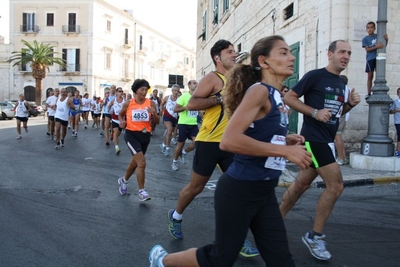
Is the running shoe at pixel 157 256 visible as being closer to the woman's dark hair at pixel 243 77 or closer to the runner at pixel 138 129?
the woman's dark hair at pixel 243 77

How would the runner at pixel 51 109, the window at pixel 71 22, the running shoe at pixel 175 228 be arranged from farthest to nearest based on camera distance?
the window at pixel 71 22 < the runner at pixel 51 109 < the running shoe at pixel 175 228

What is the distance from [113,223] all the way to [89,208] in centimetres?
86

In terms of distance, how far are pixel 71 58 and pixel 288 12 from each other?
43.2 metres

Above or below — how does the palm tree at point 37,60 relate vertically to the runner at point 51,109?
above

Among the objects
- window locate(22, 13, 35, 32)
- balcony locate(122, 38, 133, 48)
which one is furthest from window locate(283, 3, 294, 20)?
balcony locate(122, 38, 133, 48)

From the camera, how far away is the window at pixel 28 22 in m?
53.5

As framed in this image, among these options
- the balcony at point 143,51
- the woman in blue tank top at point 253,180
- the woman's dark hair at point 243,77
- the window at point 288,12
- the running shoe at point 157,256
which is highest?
the balcony at point 143,51

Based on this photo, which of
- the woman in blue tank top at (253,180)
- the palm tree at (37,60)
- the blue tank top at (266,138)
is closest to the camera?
the woman in blue tank top at (253,180)

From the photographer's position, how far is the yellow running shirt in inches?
166

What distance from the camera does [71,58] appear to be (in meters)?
52.9

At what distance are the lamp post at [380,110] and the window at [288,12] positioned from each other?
17.2ft

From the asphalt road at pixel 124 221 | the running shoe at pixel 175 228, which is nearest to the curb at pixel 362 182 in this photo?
the asphalt road at pixel 124 221

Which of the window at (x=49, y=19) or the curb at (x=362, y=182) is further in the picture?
the window at (x=49, y=19)

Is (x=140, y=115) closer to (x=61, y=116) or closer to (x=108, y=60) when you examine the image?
(x=61, y=116)
